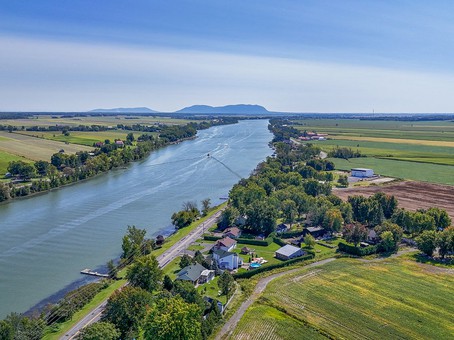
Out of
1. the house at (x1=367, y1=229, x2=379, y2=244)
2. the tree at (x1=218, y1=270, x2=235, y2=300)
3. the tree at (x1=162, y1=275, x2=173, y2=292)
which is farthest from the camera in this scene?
the house at (x1=367, y1=229, x2=379, y2=244)

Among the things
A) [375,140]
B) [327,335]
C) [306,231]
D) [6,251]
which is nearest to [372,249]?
[306,231]

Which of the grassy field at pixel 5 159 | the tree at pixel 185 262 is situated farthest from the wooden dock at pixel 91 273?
the grassy field at pixel 5 159

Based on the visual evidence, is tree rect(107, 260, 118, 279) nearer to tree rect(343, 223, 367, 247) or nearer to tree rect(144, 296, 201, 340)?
tree rect(144, 296, 201, 340)

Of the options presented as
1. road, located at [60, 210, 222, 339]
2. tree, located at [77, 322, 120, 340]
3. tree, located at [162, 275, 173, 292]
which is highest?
tree, located at [77, 322, 120, 340]

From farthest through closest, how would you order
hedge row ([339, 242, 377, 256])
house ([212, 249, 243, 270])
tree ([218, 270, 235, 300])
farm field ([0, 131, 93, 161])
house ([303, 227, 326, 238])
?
farm field ([0, 131, 93, 161]), house ([303, 227, 326, 238]), hedge row ([339, 242, 377, 256]), house ([212, 249, 243, 270]), tree ([218, 270, 235, 300])

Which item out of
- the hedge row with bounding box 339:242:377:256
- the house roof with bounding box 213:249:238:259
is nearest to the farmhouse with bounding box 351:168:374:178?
the hedge row with bounding box 339:242:377:256

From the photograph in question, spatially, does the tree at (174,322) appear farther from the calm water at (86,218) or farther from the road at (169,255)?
the calm water at (86,218)

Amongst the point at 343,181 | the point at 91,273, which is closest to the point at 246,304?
the point at 91,273
